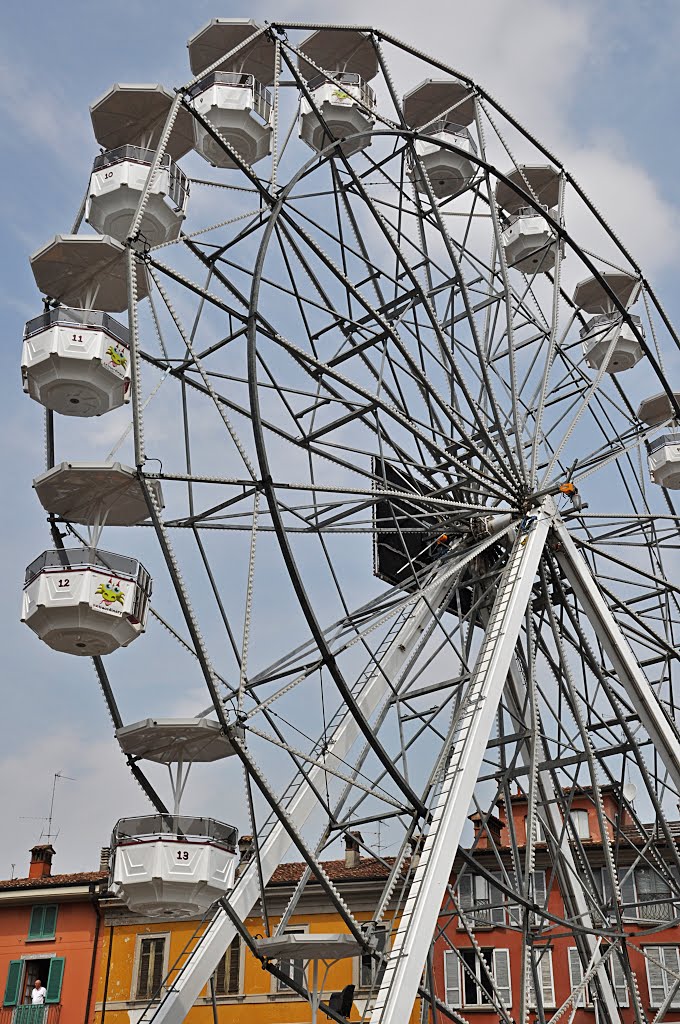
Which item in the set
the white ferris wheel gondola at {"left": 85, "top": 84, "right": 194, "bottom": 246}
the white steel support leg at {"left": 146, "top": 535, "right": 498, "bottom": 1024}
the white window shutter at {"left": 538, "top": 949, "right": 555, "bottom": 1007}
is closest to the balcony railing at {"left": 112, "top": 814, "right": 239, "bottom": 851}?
the white steel support leg at {"left": 146, "top": 535, "right": 498, "bottom": 1024}

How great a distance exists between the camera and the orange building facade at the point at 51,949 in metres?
26.4

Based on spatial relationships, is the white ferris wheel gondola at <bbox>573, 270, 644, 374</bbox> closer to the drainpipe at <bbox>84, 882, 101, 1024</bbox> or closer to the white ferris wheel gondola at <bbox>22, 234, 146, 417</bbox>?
the white ferris wheel gondola at <bbox>22, 234, 146, 417</bbox>

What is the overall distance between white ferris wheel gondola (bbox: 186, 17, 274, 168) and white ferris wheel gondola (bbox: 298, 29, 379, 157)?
88 cm

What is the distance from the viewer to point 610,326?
18.4 m

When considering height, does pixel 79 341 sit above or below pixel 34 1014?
above

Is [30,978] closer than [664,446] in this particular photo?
No

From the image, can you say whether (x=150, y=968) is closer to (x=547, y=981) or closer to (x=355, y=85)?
(x=547, y=981)

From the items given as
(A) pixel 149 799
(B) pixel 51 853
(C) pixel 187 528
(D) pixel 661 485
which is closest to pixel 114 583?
(C) pixel 187 528

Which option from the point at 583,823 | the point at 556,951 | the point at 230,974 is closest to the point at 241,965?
the point at 230,974

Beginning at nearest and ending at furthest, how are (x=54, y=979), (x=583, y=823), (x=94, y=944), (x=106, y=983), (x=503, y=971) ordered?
1. (x=503, y=971)
2. (x=106, y=983)
3. (x=94, y=944)
4. (x=54, y=979)
5. (x=583, y=823)

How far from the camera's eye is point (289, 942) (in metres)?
11.7

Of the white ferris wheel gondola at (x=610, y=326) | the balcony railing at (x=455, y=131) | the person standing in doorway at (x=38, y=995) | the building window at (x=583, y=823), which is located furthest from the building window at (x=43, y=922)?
the balcony railing at (x=455, y=131)

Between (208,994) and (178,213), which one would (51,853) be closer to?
(208,994)

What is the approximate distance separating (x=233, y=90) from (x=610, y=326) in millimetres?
6754
